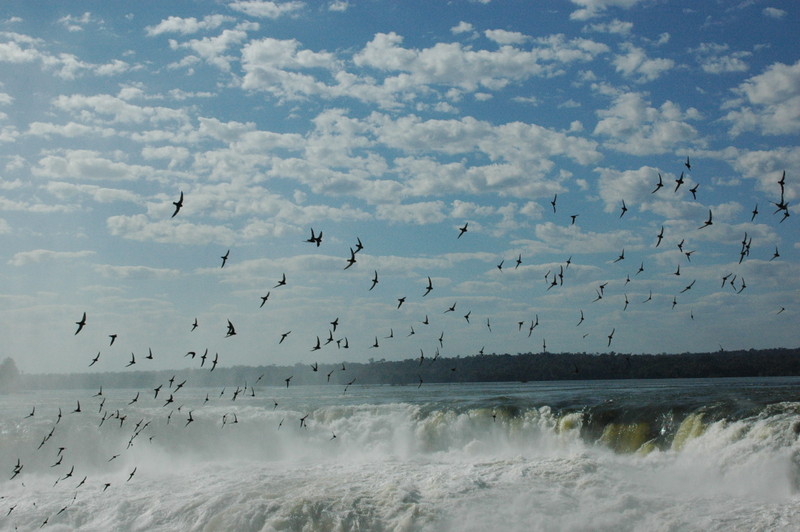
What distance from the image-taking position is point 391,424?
39.3 metres

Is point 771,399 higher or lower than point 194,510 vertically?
higher

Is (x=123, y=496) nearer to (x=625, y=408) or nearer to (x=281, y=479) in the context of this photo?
(x=281, y=479)

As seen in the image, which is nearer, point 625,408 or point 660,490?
point 660,490

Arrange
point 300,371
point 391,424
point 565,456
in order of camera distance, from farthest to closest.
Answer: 1. point 300,371
2. point 391,424
3. point 565,456

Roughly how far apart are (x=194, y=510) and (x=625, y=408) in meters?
19.7

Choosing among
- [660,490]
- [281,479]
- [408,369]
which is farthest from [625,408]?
[408,369]

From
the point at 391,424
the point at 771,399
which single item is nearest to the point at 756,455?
the point at 771,399

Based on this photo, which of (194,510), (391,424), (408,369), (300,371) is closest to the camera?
(194,510)

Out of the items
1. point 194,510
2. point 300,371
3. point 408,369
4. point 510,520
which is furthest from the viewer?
point 300,371

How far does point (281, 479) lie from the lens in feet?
97.1

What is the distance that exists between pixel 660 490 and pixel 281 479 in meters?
15.3

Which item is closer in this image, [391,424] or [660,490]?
[660,490]

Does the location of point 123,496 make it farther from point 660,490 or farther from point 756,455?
point 756,455

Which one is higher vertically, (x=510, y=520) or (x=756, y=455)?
(x=756, y=455)
